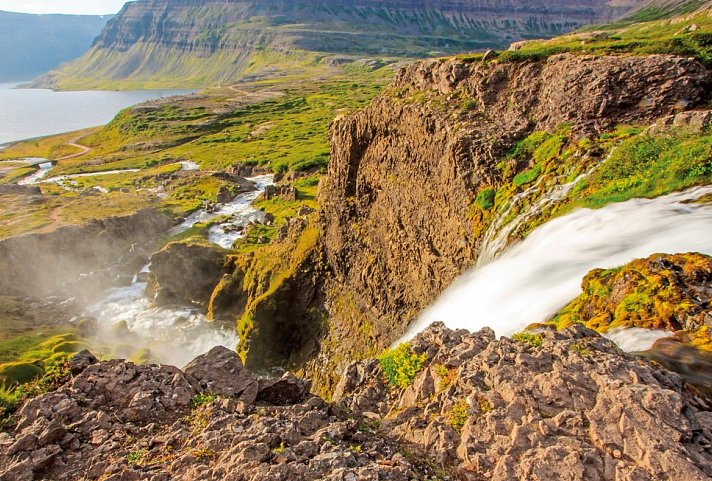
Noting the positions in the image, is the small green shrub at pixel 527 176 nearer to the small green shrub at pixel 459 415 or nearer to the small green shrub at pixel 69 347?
the small green shrub at pixel 459 415

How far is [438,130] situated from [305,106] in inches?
6236

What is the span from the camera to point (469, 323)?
16297 millimetres

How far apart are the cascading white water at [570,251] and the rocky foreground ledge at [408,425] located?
3990 millimetres

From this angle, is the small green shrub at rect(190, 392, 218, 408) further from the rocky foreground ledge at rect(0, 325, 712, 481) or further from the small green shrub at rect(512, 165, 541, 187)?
the small green shrub at rect(512, 165, 541, 187)

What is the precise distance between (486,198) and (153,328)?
37500 mm

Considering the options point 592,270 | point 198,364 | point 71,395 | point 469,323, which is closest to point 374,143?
point 469,323

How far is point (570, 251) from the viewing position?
15.6m

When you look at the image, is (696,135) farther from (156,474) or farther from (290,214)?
(290,214)

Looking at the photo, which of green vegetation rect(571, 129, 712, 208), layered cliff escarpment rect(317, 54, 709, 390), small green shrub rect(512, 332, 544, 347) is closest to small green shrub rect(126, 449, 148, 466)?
small green shrub rect(512, 332, 544, 347)

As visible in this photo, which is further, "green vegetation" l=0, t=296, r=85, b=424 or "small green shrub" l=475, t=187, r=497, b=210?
"green vegetation" l=0, t=296, r=85, b=424

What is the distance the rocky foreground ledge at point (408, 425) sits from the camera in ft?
24.0

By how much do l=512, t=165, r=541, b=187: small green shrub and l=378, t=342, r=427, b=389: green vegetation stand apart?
11730 mm

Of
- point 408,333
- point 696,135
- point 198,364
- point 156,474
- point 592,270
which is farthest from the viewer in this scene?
point 408,333

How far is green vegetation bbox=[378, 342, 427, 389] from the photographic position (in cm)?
1185
